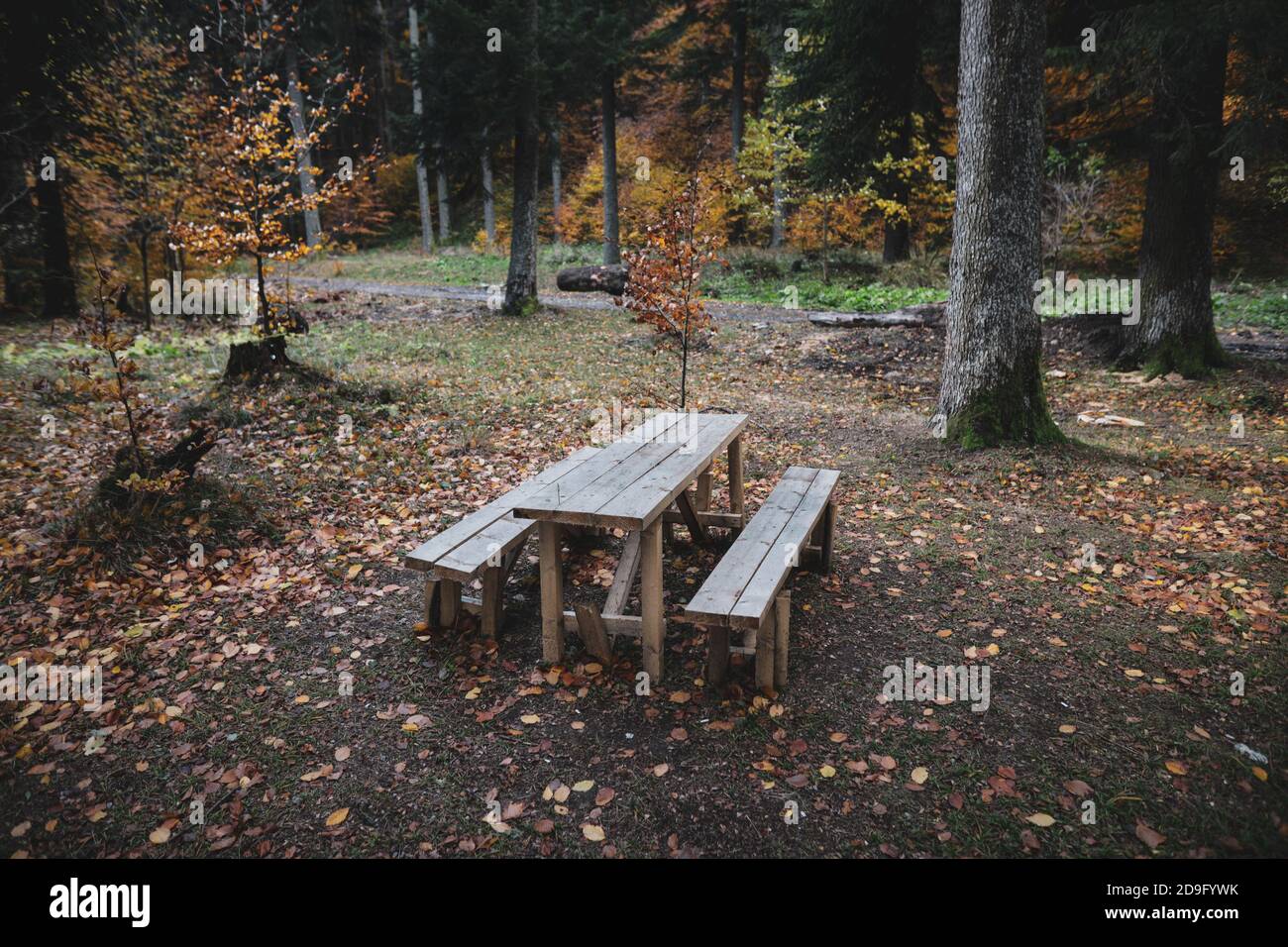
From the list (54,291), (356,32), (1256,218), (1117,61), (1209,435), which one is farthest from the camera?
(356,32)

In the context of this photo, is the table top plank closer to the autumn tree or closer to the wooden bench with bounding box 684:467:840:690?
the wooden bench with bounding box 684:467:840:690

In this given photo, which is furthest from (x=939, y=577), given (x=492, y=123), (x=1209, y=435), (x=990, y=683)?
(x=492, y=123)

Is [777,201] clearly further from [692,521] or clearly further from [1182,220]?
[692,521]

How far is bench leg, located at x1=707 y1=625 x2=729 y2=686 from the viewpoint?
364 cm

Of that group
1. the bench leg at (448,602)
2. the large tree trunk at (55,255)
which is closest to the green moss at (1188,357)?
the bench leg at (448,602)

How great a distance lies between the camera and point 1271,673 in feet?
11.9

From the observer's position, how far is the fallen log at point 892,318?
41.7 feet

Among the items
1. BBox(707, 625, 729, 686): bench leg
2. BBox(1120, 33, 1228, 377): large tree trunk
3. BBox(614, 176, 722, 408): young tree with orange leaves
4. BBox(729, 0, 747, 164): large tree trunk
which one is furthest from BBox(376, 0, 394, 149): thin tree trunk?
BBox(707, 625, 729, 686): bench leg

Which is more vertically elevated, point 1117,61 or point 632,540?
point 1117,61

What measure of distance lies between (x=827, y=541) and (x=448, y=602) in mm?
2525

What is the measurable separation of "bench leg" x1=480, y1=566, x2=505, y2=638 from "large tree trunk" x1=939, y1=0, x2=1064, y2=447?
4756 mm
